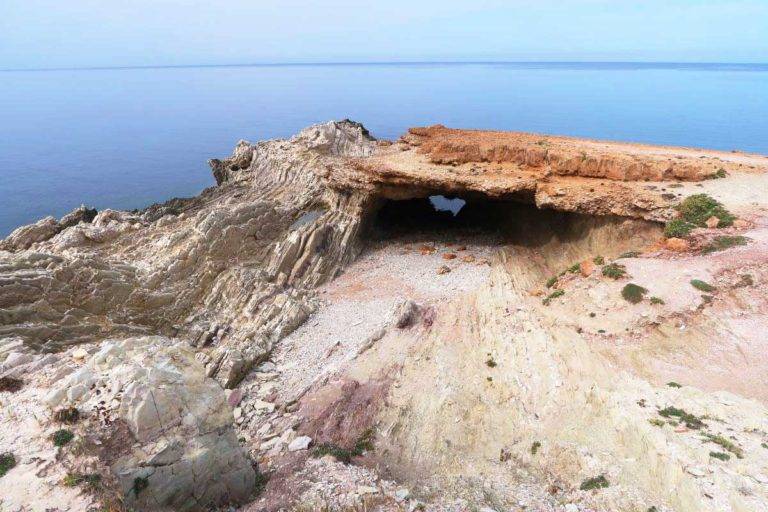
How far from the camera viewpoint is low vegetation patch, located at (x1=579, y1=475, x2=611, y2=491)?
13039mm

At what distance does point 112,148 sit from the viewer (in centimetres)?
7256

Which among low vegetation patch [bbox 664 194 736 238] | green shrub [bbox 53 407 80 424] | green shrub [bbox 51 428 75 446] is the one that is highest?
→ low vegetation patch [bbox 664 194 736 238]

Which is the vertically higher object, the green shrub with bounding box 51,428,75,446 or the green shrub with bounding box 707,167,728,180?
the green shrub with bounding box 707,167,728,180

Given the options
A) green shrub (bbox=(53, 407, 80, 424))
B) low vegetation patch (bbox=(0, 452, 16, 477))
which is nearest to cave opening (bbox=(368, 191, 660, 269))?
green shrub (bbox=(53, 407, 80, 424))

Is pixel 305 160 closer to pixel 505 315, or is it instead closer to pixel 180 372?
pixel 505 315

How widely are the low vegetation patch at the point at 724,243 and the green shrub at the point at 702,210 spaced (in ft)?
4.04

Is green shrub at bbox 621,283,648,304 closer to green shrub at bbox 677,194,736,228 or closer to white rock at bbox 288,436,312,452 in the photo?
green shrub at bbox 677,194,736,228

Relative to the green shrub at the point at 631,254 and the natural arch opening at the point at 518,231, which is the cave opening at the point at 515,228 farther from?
the green shrub at the point at 631,254

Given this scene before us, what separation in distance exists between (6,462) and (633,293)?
21.5m

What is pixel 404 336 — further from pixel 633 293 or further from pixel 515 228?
pixel 515 228

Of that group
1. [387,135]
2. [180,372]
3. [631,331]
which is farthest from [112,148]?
[631,331]

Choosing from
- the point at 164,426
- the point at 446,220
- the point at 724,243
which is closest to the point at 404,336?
the point at 164,426

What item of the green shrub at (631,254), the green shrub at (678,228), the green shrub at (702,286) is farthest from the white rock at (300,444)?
the green shrub at (678,228)

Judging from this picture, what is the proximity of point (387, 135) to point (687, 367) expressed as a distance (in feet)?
231
